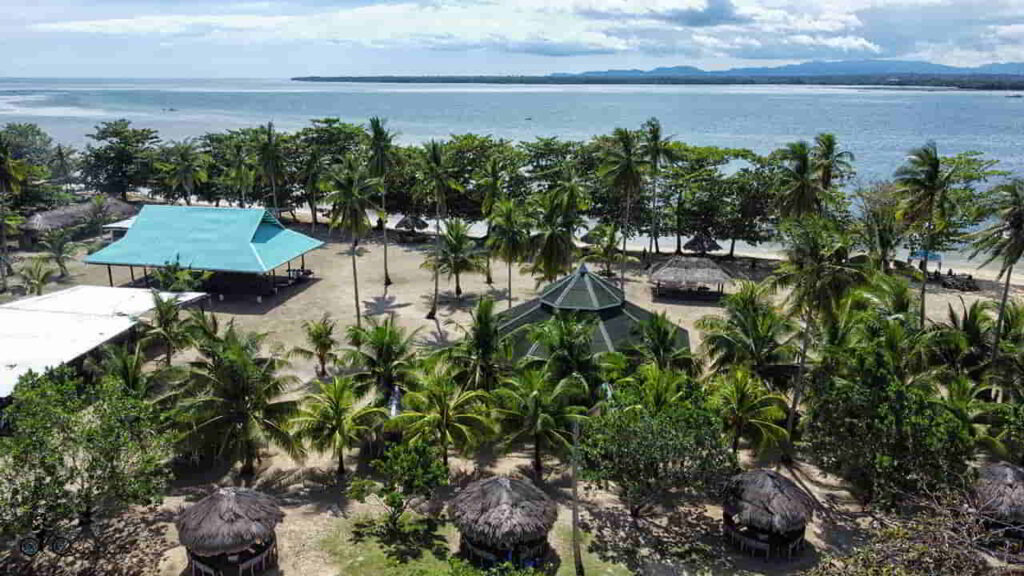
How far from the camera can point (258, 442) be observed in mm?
22750

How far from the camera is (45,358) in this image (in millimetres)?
27422

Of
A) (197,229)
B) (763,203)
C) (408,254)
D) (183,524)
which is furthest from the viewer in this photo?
(408,254)

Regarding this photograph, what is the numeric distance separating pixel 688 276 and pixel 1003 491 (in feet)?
75.3

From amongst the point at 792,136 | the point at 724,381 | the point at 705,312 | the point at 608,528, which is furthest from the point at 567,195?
the point at 792,136

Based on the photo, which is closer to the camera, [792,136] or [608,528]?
[608,528]

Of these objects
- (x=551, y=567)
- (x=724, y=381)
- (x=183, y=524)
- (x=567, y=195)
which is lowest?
(x=551, y=567)

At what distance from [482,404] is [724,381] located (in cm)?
820

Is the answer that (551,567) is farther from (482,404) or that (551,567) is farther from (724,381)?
(724,381)

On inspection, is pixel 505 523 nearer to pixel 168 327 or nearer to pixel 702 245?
pixel 168 327

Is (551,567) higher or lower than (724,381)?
lower

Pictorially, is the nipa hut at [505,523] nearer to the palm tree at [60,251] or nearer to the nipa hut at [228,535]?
the nipa hut at [228,535]

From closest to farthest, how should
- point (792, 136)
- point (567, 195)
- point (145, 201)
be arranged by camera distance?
point (567, 195), point (145, 201), point (792, 136)

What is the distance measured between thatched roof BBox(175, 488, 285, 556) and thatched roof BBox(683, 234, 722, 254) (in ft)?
122

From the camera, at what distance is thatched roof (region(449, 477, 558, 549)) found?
19203 millimetres
